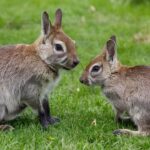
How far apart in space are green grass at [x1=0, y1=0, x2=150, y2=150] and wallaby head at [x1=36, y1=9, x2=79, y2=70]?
0.82 m

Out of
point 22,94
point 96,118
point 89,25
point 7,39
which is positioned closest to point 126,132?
point 96,118

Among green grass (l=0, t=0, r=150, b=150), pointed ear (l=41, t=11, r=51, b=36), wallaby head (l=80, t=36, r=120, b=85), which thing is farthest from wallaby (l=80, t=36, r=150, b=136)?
pointed ear (l=41, t=11, r=51, b=36)

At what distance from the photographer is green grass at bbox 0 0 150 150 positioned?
23.9 ft

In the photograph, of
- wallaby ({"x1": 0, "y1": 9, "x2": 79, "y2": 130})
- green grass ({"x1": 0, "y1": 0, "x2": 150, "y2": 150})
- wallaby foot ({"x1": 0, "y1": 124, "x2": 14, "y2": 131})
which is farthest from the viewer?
wallaby ({"x1": 0, "y1": 9, "x2": 79, "y2": 130})

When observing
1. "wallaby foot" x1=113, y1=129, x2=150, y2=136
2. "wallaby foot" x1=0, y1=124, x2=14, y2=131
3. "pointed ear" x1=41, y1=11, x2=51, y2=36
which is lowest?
"wallaby foot" x1=113, y1=129, x2=150, y2=136

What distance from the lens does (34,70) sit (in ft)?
25.9

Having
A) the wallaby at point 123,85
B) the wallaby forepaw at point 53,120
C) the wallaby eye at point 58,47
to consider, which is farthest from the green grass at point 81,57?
the wallaby eye at point 58,47

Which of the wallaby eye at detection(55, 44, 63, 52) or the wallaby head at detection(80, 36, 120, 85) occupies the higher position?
the wallaby eye at detection(55, 44, 63, 52)

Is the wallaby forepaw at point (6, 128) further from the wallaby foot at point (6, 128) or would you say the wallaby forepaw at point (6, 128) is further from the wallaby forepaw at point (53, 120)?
the wallaby forepaw at point (53, 120)

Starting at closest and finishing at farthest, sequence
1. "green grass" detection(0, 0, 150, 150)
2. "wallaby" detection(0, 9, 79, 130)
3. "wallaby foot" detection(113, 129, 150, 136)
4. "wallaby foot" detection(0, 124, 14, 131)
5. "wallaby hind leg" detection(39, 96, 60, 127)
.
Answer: "green grass" detection(0, 0, 150, 150), "wallaby foot" detection(113, 129, 150, 136), "wallaby foot" detection(0, 124, 14, 131), "wallaby" detection(0, 9, 79, 130), "wallaby hind leg" detection(39, 96, 60, 127)

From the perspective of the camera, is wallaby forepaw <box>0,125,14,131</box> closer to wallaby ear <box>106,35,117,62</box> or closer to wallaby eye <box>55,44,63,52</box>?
wallaby eye <box>55,44,63,52</box>

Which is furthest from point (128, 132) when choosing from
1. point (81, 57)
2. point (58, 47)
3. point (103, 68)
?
point (81, 57)

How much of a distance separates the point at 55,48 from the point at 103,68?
2.41 feet

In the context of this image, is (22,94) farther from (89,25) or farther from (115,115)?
(89,25)
